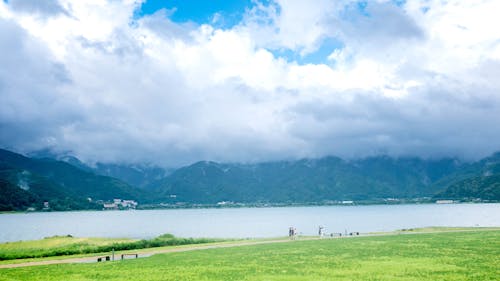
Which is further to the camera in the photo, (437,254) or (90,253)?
(90,253)

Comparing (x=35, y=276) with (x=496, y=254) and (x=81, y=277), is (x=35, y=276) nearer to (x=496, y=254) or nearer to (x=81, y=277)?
(x=81, y=277)

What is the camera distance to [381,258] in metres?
46.8

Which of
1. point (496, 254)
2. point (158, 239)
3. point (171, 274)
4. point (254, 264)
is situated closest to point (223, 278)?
point (171, 274)

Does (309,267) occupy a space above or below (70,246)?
below

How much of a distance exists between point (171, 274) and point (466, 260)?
88.6ft

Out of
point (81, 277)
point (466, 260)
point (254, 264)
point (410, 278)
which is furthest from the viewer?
point (254, 264)

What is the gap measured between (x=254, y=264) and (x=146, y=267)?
10851mm

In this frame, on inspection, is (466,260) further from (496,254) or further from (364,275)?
(364,275)

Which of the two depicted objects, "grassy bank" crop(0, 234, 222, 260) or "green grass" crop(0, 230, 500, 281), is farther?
"grassy bank" crop(0, 234, 222, 260)

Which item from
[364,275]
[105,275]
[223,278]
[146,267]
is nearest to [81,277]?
[105,275]

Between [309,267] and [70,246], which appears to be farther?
[70,246]

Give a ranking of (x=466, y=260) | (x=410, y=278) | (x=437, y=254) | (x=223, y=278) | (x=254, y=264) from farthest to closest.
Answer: (x=437, y=254), (x=254, y=264), (x=466, y=260), (x=223, y=278), (x=410, y=278)

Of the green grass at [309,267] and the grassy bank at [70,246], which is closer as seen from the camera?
the green grass at [309,267]

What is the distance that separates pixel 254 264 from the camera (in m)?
45.3
